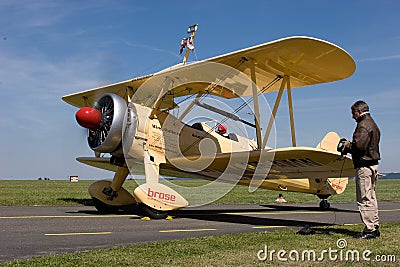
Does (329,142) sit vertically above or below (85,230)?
above

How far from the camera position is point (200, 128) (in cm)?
1274

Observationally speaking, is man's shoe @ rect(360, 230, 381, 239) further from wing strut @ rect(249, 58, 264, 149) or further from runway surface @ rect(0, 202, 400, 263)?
wing strut @ rect(249, 58, 264, 149)

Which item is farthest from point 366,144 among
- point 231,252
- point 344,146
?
point 231,252

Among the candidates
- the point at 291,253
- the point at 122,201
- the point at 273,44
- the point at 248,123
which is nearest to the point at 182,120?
the point at 248,123

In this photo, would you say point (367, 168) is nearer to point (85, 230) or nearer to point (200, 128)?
point (85, 230)

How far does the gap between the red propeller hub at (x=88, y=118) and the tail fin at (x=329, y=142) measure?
8.02m

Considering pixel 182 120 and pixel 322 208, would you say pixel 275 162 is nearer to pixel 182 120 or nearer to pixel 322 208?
pixel 182 120

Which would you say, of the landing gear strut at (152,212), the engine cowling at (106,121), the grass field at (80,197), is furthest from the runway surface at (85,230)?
the grass field at (80,197)

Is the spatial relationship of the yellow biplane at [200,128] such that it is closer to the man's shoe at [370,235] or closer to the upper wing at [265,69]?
the upper wing at [265,69]

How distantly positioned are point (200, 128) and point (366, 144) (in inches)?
252

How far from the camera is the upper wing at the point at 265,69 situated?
1002cm

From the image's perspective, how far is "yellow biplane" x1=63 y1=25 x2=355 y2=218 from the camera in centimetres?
1048

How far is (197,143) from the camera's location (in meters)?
12.4

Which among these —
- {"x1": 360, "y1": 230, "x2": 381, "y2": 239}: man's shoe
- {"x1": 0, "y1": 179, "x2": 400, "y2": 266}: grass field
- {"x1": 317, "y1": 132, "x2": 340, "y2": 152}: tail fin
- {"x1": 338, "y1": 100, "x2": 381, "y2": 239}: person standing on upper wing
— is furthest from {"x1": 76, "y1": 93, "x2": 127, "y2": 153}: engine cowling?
{"x1": 317, "y1": 132, "x2": 340, "y2": 152}: tail fin
